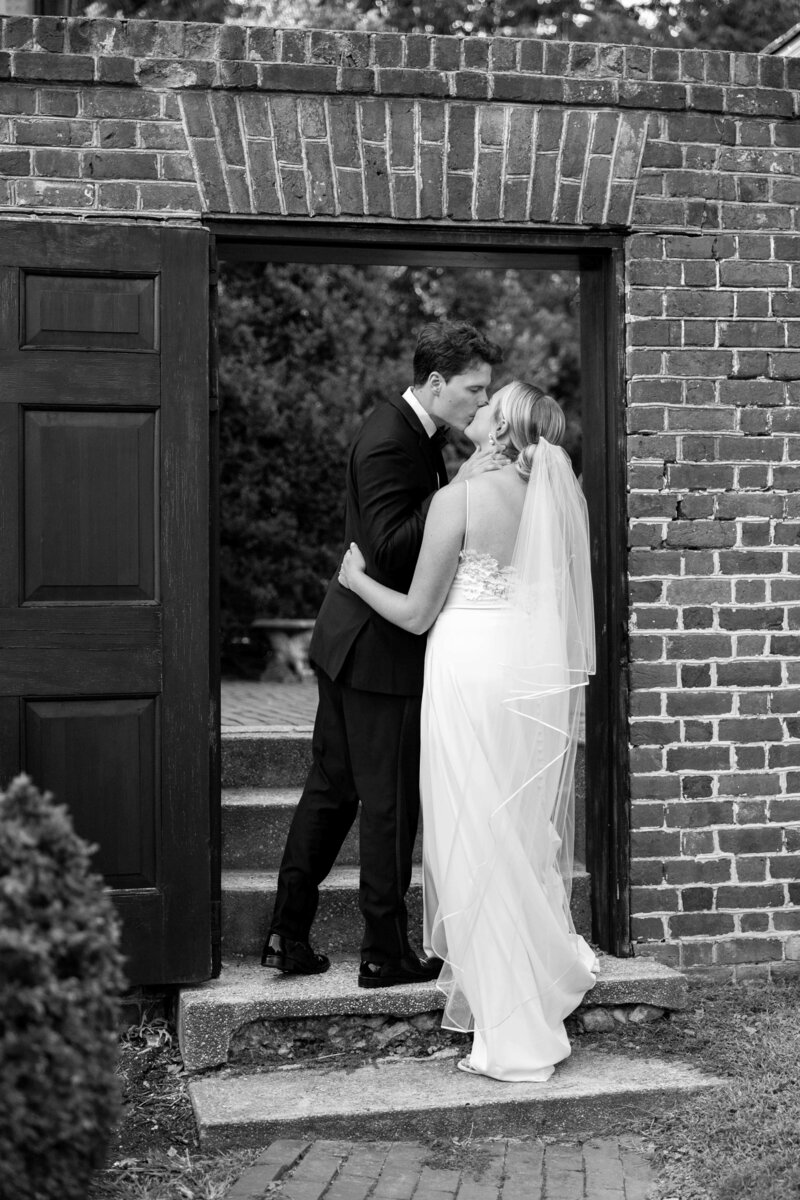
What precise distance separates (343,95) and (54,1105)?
319cm

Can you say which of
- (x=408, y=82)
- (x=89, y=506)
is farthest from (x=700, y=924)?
(x=408, y=82)

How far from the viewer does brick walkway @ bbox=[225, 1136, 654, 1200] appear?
3.17 m

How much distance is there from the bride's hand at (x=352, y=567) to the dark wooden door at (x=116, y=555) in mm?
444

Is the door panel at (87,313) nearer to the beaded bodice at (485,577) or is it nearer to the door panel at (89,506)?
the door panel at (89,506)

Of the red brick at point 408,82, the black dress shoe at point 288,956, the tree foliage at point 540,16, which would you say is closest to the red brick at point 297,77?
the red brick at point 408,82

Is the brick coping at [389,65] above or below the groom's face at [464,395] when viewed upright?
above

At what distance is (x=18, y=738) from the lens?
3.94 meters

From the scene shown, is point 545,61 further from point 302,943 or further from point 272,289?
point 272,289

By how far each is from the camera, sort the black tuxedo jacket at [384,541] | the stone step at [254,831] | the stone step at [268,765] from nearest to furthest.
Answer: the black tuxedo jacket at [384,541] < the stone step at [254,831] < the stone step at [268,765]

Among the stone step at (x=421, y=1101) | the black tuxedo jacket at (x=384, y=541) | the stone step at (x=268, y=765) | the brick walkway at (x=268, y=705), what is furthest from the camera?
the brick walkway at (x=268, y=705)

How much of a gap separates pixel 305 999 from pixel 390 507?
155 cm

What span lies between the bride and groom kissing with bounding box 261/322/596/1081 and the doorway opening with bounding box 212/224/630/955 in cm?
46

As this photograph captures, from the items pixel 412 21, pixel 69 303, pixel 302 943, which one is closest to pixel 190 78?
pixel 69 303

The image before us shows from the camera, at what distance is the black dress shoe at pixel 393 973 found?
13.1ft
